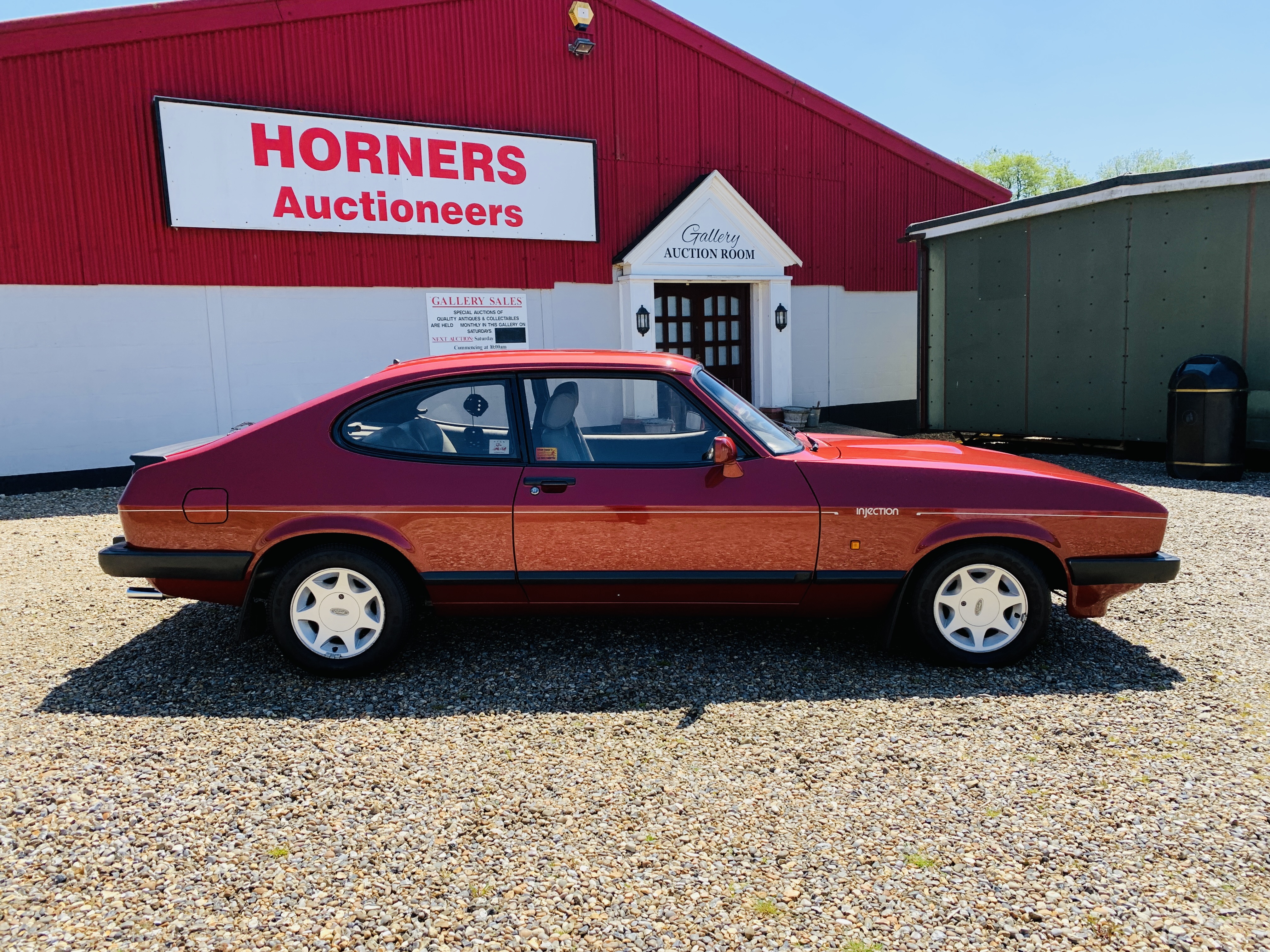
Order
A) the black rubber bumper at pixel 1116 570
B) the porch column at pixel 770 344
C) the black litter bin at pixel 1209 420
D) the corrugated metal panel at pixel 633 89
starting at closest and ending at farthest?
the black rubber bumper at pixel 1116 570 < the black litter bin at pixel 1209 420 < the corrugated metal panel at pixel 633 89 < the porch column at pixel 770 344

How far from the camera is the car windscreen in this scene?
4215 millimetres

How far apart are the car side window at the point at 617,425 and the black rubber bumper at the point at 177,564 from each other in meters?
1.53

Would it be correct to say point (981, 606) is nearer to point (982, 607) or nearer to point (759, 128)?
point (982, 607)

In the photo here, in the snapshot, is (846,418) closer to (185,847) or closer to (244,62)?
(244,62)

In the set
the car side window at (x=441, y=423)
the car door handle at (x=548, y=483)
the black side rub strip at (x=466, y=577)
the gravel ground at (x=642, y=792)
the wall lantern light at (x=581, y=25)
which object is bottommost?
the gravel ground at (x=642, y=792)

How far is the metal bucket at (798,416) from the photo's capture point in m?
14.6

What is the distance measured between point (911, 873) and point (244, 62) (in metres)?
12.1

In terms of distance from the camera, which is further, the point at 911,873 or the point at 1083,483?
the point at 1083,483

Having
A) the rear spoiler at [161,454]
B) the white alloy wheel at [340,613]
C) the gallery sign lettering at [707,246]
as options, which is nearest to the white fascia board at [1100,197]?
the gallery sign lettering at [707,246]

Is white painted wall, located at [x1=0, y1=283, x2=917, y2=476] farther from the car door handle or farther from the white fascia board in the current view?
the car door handle

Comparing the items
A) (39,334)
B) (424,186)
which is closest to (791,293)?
(424,186)

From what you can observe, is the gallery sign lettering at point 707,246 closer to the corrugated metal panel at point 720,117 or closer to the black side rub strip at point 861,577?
the corrugated metal panel at point 720,117

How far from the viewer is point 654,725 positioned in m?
3.62

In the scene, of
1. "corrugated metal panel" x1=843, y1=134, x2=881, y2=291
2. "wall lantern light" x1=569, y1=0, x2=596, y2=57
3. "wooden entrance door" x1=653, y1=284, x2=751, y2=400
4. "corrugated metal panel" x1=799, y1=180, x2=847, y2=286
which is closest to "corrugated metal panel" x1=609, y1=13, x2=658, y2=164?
"wall lantern light" x1=569, y1=0, x2=596, y2=57
